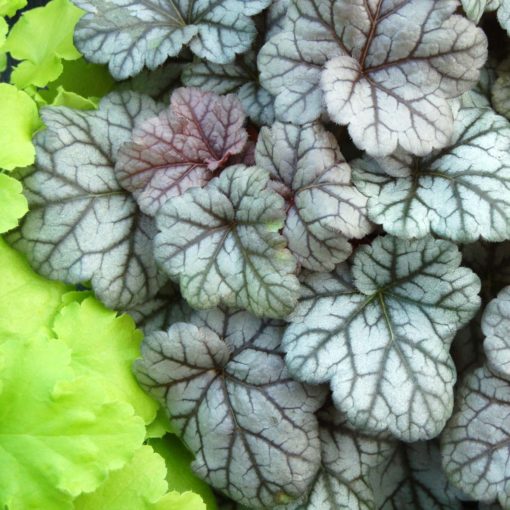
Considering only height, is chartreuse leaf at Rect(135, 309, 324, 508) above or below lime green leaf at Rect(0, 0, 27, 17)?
below

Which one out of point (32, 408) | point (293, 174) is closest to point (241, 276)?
point (293, 174)

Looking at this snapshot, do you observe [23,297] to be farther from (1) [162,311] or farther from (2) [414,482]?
(2) [414,482]

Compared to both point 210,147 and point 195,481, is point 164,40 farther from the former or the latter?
point 195,481

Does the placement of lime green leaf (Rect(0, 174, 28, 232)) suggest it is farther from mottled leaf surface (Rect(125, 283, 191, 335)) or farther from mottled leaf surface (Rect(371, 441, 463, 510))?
mottled leaf surface (Rect(371, 441, 463, 510))

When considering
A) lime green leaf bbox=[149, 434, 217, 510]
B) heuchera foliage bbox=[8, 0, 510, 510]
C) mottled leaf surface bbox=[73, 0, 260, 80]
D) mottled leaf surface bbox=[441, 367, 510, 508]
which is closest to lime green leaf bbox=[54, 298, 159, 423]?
heuchera foliage bbox=[8, 0, 510, 510]

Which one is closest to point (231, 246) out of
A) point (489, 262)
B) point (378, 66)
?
point (378, 66)

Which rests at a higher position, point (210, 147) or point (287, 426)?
point (210, 147)
